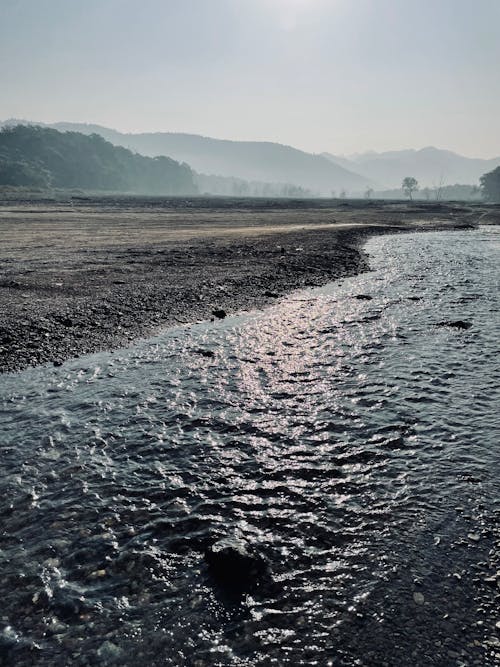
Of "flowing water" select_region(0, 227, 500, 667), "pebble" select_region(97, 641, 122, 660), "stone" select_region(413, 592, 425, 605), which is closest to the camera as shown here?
"pebble" select_region(97, 641, 122, 660)

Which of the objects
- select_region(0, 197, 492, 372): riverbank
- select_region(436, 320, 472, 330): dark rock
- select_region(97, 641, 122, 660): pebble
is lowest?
select_region(97, 641, 122, 660): pebble

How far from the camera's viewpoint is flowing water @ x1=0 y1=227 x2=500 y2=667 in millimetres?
4859

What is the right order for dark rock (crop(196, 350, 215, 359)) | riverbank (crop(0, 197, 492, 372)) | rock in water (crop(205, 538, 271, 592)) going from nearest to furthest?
rock in water (crop(205, 538, 271, 592)), dark rock (crop(196, 350, 215, 359)), riverbank (crop(0, 197, 492, 372))

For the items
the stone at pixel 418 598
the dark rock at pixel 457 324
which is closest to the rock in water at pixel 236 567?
the stone at pixel 418 598

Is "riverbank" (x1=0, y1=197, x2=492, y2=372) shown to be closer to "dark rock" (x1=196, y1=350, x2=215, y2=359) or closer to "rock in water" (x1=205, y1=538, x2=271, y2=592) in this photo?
"dark rock" (x1=196, y1=350, x2=215, y2=359)

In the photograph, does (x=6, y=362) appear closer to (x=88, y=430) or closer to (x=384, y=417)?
(x=88, y=430)

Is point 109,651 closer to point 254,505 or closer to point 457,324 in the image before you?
point 254,505

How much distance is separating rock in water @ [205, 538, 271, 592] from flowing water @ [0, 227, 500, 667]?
92mm

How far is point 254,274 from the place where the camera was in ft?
83.4

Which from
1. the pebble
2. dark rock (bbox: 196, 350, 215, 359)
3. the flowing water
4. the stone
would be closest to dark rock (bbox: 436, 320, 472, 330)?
the flowing water

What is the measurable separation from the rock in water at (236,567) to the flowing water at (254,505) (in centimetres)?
9

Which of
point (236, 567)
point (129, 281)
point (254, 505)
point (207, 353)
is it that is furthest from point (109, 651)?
point (129, 281)

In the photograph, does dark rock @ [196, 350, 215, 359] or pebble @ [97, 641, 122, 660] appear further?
dark rock @ [196, 350, 215, 359]

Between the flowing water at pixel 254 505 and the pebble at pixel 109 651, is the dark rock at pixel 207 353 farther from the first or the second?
the pebble at pixel 109 651
